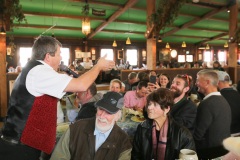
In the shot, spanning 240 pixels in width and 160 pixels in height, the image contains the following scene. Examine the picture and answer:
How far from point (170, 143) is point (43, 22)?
9.98m

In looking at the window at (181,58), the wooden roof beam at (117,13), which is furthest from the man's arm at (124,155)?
the window at (181,58)

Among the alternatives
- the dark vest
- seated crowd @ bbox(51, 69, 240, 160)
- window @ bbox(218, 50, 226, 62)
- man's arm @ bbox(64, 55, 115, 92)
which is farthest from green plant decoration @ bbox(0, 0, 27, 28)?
window @ bbox(218, 50, 226, 62)

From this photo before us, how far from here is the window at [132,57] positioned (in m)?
15.9

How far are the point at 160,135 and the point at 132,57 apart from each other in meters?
14.3

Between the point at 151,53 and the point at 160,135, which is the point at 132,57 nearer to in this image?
the point at 151,53

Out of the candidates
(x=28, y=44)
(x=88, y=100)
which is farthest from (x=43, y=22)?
(x=88, y=100)

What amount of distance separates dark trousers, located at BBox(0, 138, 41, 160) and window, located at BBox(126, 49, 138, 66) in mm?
14258

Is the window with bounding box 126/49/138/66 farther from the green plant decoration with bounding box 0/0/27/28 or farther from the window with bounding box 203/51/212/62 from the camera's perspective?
the green plant decoration with bounding box 0/0/27/28

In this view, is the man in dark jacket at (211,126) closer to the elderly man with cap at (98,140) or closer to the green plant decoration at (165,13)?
the elderly man with cap at (98,140)

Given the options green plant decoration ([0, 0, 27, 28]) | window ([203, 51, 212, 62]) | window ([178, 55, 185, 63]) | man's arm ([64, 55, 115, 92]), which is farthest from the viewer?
window ([203, 51, 212, 62])

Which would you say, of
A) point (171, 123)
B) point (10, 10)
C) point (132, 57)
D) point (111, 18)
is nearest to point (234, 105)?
point (171, 123)

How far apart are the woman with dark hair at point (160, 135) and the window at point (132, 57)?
45.5 feet

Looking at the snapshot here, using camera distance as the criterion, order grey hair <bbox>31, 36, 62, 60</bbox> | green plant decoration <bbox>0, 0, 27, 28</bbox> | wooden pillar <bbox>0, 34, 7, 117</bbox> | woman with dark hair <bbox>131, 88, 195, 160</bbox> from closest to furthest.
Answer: grey hair <bbox>31, 36, 62, 60</bbox> < woman with dark hair <bbox>131, 88, 195, 160</bbox> < green plant decoration <bbox>0, 0, 27, 28</bbox> < wooden pillar <bbox>0, 34, 7, 117</bbox>

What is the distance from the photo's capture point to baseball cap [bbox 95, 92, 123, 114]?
170 centimetres
